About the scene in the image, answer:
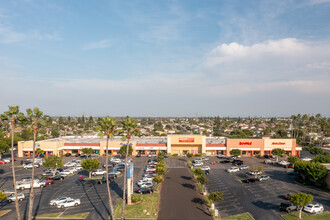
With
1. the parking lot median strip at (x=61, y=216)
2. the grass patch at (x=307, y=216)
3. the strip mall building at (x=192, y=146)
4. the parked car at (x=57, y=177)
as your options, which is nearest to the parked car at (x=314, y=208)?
the grass patch at (x=307, y=216)

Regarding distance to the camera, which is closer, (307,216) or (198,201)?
(307,216)

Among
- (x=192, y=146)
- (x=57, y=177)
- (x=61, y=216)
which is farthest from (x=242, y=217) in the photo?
(x=192, y=146)

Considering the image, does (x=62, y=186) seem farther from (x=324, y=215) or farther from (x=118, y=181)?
(x=324, y=215)

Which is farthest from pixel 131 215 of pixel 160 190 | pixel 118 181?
pixel 118 181

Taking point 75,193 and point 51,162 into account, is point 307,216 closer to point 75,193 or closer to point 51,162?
point 75,193

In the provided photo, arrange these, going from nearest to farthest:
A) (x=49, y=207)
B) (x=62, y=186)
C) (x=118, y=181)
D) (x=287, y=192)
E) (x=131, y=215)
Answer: (x=131, y=215), (x=49, y=207), (x=287, y=192), (x=62, y=186), (x=118, y=181)

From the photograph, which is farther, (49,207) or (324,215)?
(49,207)
